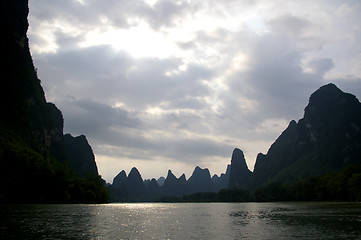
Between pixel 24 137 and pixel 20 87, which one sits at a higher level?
pixel 20 87

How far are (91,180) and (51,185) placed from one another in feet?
88.0

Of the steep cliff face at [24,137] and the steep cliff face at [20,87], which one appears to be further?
the steep cliff face at [20,87]

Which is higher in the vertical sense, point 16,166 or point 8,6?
point 8,6

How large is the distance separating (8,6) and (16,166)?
3739 inches

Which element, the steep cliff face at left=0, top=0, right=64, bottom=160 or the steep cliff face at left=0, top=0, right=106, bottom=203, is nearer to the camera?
the steep cliff face at left=0, top=0, right=106, bottom=203

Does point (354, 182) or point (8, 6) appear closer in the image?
point (354, 182)

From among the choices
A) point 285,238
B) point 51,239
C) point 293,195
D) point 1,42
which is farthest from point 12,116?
point 293,195

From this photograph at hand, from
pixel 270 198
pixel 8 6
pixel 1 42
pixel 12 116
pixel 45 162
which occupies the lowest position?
pixel 270 198

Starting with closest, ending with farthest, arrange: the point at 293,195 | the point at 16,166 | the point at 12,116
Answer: the point at 16,166 < the point at 12,116 < the point at 293,195

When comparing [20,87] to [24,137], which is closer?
[24,137]

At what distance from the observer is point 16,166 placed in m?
71.0

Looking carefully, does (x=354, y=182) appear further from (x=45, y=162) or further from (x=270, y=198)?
(x=45, y=162)

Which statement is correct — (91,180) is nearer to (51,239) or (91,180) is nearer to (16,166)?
(16,166)

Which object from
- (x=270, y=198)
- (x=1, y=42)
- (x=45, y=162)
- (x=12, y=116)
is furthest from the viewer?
(x=270, y=198)
